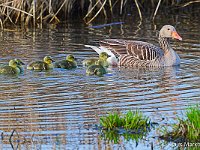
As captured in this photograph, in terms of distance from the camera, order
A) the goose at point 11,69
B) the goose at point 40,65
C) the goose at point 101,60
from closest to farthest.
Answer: the goose at point 11,69, the goose at point 40,65, the goose at point 101,60

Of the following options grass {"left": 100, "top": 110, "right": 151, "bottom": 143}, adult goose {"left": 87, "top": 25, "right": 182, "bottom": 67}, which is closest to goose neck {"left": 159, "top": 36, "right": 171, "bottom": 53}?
adult goose {"left": 87, "top": 25, "right": 182, "bottom": 67}

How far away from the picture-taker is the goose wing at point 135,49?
43.2ft

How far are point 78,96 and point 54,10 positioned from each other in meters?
8.32

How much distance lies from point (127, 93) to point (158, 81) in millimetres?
1254

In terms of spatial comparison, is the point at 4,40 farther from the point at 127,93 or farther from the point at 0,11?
the point at 127,93

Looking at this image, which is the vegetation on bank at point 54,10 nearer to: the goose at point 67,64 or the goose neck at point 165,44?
the goose neck at point 165,44

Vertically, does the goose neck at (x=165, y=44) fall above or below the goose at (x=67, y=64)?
above

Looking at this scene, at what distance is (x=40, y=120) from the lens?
8633 millimetres

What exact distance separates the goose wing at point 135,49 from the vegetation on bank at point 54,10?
3.83 m

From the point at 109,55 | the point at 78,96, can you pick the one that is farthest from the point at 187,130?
the point at 109,55

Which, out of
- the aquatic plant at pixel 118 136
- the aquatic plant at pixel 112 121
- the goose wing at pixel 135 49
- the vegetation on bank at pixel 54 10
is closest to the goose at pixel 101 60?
the goose wing at pixel 135 49

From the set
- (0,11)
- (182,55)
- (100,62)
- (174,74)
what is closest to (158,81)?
(174,74)

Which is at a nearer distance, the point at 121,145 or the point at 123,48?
the point at 121,145

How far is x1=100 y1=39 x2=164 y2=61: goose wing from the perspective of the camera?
519 inches
